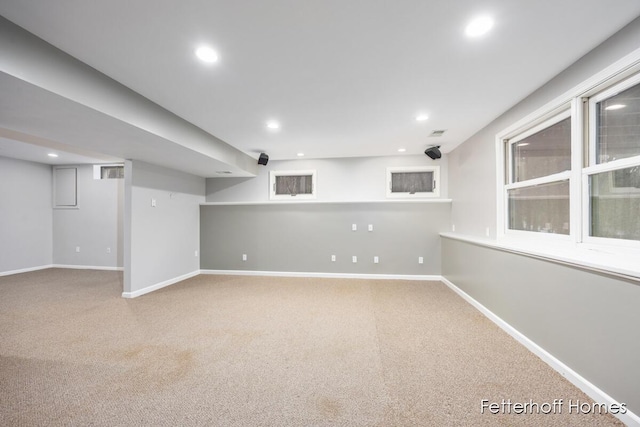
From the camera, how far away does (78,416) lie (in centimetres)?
159

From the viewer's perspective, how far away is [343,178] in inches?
207

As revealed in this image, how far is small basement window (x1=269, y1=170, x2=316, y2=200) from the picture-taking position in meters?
5.36

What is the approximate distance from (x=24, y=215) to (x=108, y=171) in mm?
1930

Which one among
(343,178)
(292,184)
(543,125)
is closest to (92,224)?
(292,184)

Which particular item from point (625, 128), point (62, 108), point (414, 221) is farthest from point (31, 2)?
point (414, 221)

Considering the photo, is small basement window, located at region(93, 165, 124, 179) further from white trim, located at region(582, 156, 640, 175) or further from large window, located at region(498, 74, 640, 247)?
white trim, located at region(582, 156, 640, 175)

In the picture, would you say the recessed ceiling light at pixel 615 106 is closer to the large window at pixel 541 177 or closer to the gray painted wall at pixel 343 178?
the large window at pixel 541 177

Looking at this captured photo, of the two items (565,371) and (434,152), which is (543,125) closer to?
(434,152)

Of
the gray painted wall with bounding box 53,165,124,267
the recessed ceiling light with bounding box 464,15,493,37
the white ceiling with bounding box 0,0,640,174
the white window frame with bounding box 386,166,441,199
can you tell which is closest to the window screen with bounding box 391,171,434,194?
the white window frame with bounding box 386,166,441,199

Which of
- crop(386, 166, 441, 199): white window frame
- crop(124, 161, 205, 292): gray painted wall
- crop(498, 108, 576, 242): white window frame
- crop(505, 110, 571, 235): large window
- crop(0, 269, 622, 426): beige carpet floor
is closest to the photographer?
crop(0, 269, 622, 426): beige carpet floor

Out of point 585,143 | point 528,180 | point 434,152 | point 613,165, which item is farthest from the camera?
point 434,152

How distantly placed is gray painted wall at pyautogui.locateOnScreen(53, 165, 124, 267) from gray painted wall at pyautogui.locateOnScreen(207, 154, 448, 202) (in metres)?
2.90

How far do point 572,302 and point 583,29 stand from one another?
197 cm

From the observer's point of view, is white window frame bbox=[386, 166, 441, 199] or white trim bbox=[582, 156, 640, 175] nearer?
white trim bbox=[582, 156, 640, 175]
